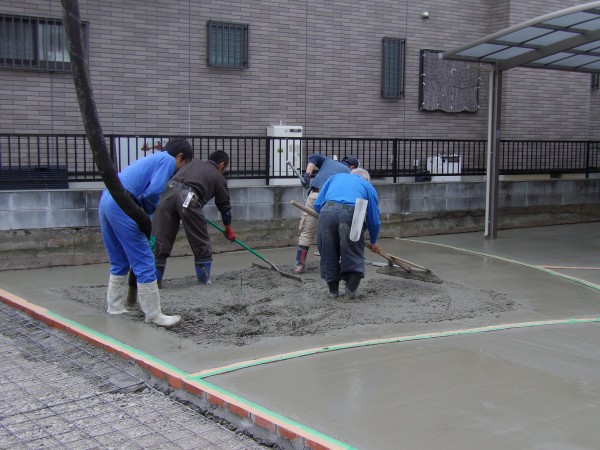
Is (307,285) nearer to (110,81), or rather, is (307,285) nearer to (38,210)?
(38,210)

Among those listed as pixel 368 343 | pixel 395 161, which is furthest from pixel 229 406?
pixel 395 161

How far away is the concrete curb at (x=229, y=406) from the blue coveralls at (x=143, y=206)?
2.53 ft

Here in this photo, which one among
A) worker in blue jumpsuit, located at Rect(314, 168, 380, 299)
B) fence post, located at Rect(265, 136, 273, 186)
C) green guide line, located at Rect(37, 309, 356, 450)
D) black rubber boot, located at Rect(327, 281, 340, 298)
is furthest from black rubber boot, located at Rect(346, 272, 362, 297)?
fence post, located at Rect(265, 136, 273, 186)

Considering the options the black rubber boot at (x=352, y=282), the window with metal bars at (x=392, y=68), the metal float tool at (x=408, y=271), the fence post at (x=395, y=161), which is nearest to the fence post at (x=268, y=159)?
the fence post at (x=395, y=161)

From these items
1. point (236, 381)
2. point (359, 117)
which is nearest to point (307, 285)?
point (236, 381)

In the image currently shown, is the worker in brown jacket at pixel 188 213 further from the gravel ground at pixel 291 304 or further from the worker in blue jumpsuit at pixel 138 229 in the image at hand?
the worker in blue jumpsuit at pixel 138 229

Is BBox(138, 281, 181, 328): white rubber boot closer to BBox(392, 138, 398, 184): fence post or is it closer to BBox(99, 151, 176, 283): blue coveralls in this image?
BBox(99, 151, 176, 283): blue coveralls

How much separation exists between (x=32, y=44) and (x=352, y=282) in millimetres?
6775

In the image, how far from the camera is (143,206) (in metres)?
6.85

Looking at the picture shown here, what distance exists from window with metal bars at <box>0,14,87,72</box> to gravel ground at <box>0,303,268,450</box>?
604 cm

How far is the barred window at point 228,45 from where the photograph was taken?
12.8 m

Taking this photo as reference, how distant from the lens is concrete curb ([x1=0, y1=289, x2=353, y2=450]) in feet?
13.8

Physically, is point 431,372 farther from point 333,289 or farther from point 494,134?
point 494,134

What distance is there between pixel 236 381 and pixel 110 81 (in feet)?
26.0
